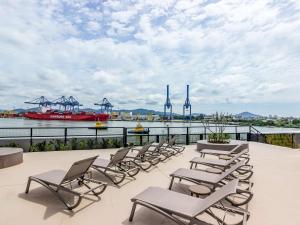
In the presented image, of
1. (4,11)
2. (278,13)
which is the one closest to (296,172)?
(278,13)

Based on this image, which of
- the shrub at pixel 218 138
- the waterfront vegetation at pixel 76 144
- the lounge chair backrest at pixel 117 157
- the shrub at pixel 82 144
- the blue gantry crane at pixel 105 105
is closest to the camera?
the lounge chair backrest at pixel 117 157

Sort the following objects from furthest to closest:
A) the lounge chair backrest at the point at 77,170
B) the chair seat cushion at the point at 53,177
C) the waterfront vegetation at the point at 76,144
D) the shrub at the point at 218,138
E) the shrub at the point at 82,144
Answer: the shrub at the point at 218,138 < the shrub at the point at 82,144 < the waterfront vegetation at the point at 76,144 < the chair seat cushion at the point at 53,177 < the lounge chair backrest at the point at 77,170

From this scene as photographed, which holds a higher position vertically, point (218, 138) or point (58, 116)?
point (58, 116)

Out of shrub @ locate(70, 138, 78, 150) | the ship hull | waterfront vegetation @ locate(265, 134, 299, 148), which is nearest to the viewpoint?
shrub @ locate(70, 138, 78, 150)

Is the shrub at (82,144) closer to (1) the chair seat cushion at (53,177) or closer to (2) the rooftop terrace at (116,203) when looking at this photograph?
(2) the rooftop terrace at (116,203)

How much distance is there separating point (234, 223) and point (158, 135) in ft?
29.5

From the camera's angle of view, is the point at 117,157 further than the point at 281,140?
No

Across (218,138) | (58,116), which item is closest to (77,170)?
(218,138)

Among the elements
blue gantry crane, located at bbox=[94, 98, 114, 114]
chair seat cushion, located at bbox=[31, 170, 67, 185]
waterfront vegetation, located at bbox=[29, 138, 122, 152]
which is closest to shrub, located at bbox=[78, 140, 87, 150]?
waterfront vegetation, located at bbox=[29, 138, 122, 152]

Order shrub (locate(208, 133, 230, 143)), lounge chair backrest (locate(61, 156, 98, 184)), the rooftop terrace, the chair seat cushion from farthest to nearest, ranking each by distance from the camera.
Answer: shrub (locate(208, 133, 230, 143))
the chair seat cushion
lounge chair backrest (locate(61, 156, 98, 184))
the rooftop terrace

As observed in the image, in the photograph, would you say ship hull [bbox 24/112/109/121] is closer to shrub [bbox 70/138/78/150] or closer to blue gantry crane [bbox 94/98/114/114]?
blue gantry crane [bbox 94/98/114/114]

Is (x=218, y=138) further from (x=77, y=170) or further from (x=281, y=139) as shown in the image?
(x=77, y=170)

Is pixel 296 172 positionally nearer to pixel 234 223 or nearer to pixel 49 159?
pixel 234 223

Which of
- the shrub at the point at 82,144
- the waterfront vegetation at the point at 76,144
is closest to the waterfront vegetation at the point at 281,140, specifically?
the waterfront vegetation at the point at 76,144
